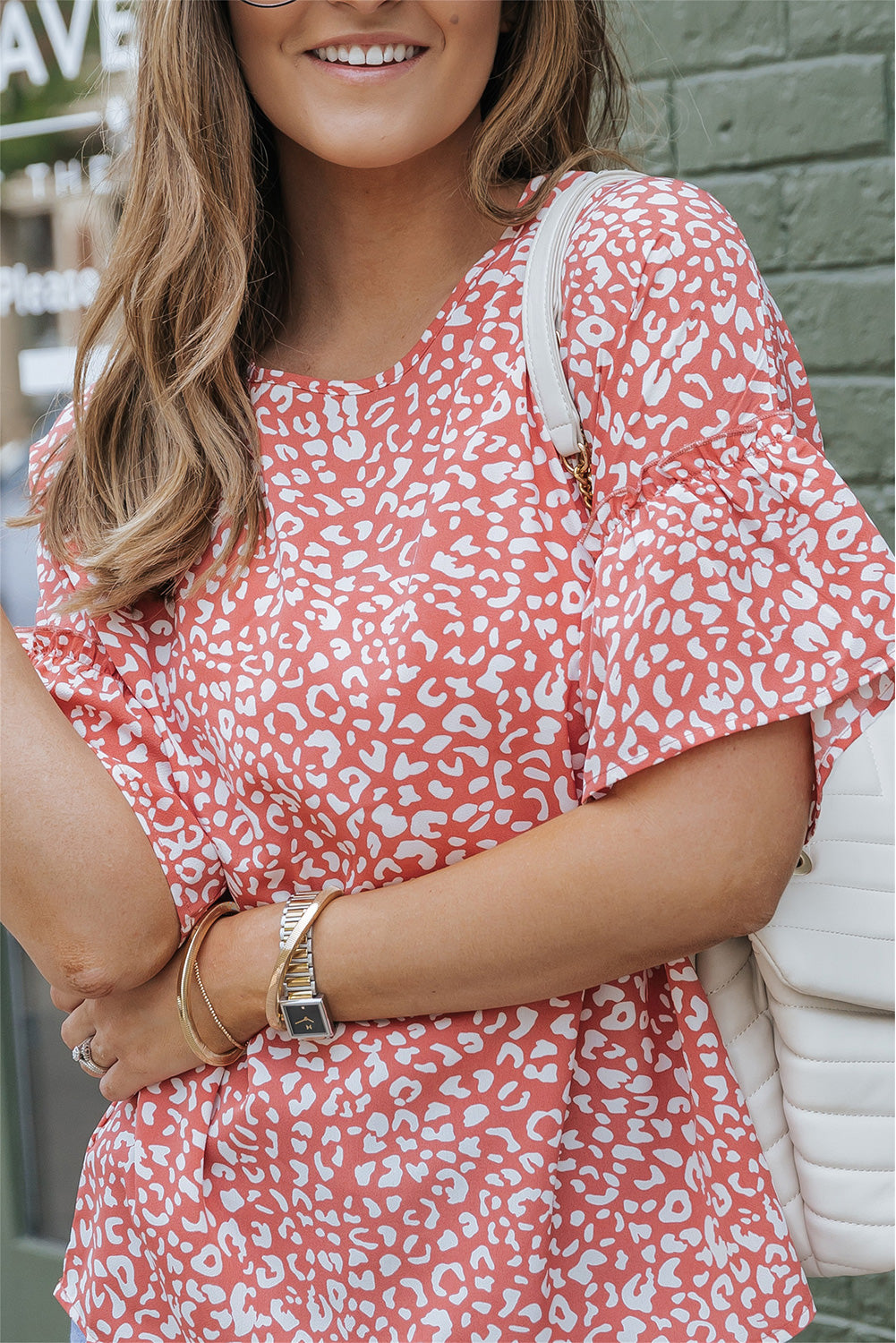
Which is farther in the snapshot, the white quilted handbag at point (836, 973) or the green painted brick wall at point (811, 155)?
the green painted brick wall at point (811, 155)

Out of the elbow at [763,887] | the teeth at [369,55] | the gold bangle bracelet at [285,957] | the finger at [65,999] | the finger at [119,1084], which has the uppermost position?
the teeth at [369,55]

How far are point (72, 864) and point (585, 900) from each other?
462 mm

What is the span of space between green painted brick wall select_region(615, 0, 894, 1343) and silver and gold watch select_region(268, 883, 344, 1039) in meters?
1.12

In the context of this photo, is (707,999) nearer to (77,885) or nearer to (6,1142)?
(77,885)

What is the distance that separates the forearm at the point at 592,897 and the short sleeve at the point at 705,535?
30 mm

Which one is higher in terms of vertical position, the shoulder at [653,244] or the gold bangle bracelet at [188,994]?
the shoulder at [653,244]

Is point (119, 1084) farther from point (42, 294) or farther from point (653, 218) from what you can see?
point (42, 294)

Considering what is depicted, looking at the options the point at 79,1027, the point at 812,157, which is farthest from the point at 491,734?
the point at 812,157

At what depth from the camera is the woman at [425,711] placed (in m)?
0.95

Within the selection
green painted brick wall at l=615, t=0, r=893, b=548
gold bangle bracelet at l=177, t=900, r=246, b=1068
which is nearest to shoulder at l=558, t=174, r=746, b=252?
gold bangle bracelet at l=177, t=900, r=246, b=1068

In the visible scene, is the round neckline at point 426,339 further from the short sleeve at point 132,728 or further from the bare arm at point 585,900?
the bare arm at point 585,900

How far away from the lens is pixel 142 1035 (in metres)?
1.18

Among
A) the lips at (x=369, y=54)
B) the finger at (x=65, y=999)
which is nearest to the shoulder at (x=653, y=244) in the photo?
the lips at (x=369, y=54)

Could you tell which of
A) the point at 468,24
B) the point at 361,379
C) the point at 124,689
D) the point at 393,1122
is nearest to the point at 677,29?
the point at 468,24
